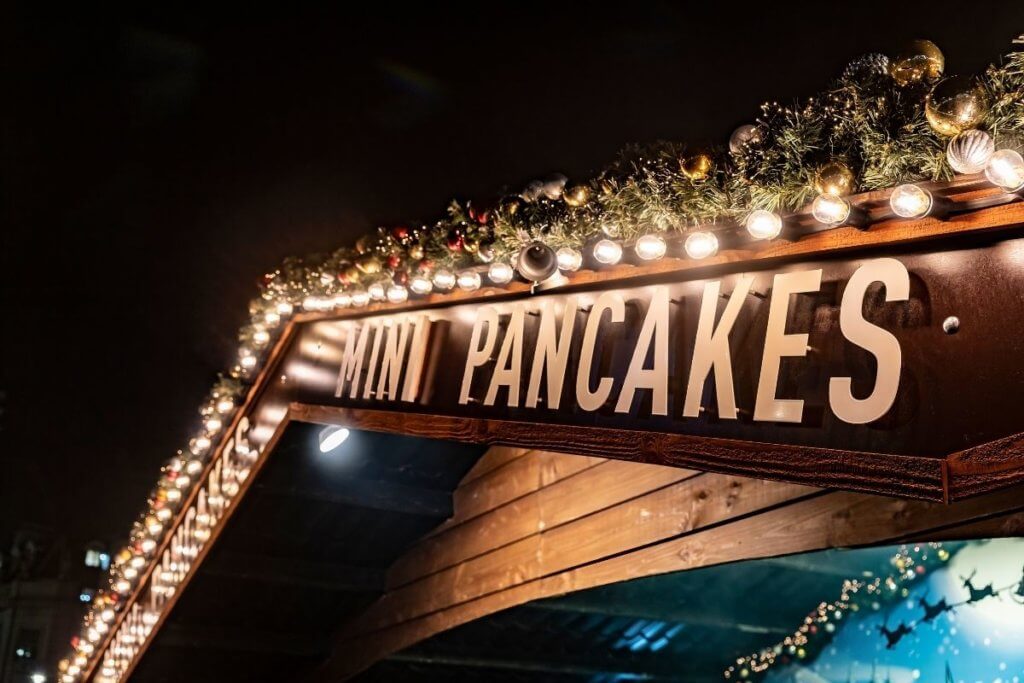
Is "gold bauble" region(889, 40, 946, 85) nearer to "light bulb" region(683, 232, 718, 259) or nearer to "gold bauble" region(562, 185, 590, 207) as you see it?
"light bulb" region(683, 232, 718, 259)

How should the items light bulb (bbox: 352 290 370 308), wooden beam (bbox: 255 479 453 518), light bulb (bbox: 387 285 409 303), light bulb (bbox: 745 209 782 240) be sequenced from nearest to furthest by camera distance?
light bulb (bbox: 745 209 782 240)
light bulb (bbox: 387 285 409 303)
light bulb (bbox: 352 290 370 308)
wooden beam (bbox: 255 479 453 518)

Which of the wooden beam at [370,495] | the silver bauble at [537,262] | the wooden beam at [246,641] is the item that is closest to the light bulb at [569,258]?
the silver bauble at [537,262]

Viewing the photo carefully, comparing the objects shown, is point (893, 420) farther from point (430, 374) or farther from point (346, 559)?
point (346, 559)

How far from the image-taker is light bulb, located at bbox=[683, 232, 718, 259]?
283 cm

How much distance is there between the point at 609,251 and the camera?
3.21m

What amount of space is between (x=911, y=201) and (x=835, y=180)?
0.24 m

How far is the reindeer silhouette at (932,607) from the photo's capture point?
14.9ft


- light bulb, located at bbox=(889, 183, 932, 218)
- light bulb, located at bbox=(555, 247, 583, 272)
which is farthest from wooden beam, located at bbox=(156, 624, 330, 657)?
light bulb, located at bbox=(889, 183, 932, 218)

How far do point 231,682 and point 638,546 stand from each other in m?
4.48

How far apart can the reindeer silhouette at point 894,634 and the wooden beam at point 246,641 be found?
3.99 meters

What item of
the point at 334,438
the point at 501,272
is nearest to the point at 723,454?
the point at 501,272

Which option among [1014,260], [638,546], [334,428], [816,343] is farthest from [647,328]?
[334,428]

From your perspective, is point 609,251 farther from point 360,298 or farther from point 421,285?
point 360,298

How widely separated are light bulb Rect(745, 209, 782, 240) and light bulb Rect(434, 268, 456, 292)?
1.80 m
